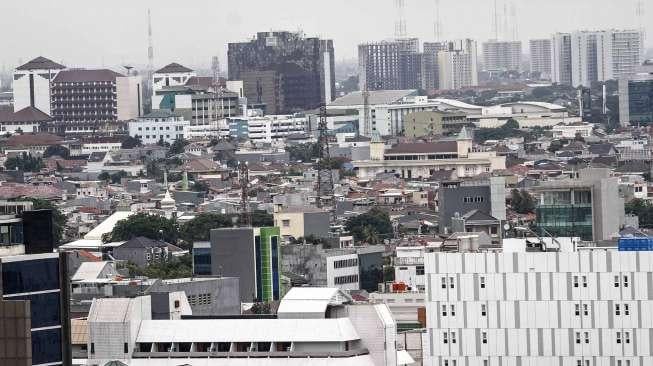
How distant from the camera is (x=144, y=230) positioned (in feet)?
218

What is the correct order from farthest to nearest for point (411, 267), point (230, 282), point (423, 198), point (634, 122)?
point (634, 122)
point (423, 198)
point (411, 267)
point (230, 282)

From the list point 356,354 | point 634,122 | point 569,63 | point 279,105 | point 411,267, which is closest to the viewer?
point 356,354

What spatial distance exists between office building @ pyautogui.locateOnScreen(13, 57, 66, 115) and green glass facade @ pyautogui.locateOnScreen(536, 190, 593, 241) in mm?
100675

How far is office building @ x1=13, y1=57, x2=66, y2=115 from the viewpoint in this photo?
482 feet

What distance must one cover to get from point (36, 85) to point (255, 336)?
122m

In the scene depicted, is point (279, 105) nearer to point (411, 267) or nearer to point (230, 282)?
point (411, 267)

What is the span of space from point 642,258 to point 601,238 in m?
16.6

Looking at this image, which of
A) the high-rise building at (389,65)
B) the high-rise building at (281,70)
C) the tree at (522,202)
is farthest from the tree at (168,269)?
the high-rise building at (389,65)

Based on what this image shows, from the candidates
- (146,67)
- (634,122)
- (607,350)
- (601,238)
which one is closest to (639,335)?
(607,350)

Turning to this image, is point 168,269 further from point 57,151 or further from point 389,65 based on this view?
point 389,65

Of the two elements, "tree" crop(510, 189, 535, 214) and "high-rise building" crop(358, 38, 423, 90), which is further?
"high-rise building" crop(358, 38, 423, 90)

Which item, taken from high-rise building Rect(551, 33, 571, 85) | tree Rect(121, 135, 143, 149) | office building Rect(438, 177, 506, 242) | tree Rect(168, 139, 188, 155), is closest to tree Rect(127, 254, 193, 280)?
office building Rect(438, 177, 506, 242)

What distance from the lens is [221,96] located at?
14000 cm

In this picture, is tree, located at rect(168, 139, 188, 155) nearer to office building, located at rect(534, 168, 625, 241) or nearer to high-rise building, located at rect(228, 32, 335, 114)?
high-rise building, located at rect(228, 32, 335, 114)
